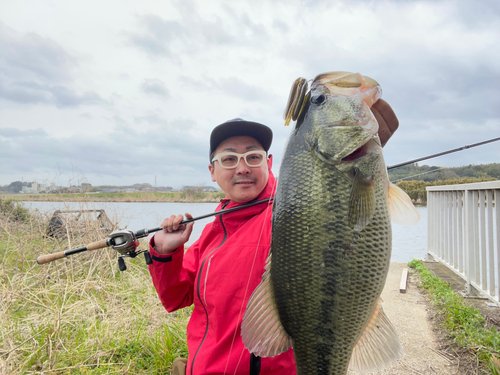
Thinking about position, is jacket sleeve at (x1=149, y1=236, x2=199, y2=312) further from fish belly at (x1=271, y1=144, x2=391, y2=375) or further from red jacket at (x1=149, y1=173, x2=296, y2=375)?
fish belly at (x1=271, y1=144, x2=391, y2=375)

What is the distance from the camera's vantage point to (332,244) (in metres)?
1.17

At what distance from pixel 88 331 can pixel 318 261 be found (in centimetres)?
386

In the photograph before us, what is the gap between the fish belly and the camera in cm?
118

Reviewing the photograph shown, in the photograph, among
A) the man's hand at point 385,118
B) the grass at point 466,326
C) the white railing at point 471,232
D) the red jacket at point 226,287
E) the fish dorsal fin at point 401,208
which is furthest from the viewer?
the white railing at point 471,232

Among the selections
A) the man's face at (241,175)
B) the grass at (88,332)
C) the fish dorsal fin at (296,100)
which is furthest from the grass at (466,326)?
the grass at (88,332)

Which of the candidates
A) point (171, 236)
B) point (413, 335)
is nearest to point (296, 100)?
point (171, 236)

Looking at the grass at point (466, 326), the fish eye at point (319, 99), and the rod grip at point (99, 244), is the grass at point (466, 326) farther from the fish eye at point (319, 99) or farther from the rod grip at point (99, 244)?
the rod grip at point (99, 244)

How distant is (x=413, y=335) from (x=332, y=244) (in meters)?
3.66

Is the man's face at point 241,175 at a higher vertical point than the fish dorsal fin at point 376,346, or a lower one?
higher

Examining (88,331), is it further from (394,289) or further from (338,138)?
(394,289)

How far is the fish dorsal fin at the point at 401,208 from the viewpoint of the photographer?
1.28m

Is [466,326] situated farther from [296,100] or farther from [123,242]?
[123,242]

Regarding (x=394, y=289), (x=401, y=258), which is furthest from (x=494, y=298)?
(x=401, y=258)

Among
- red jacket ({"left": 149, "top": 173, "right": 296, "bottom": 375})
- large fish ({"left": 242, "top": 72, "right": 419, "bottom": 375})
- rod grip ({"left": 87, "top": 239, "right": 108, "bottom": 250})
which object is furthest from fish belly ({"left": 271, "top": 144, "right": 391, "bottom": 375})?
rod grip ({"left": 87, "top": 239, "right": 108, "bottom": 250})
